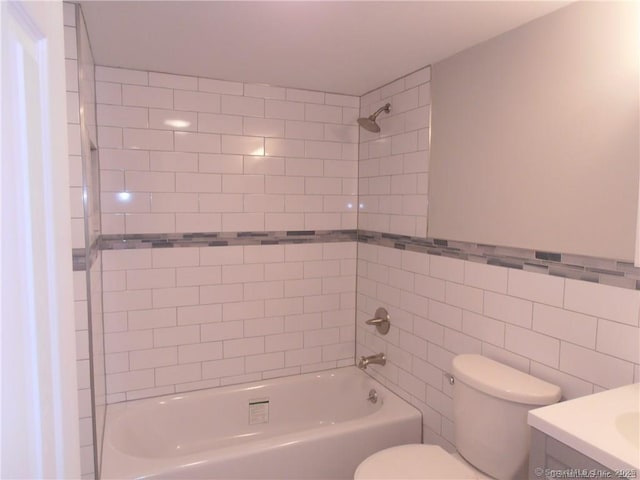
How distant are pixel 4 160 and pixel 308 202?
96.0 inches

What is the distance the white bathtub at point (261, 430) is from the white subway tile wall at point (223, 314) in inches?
4.8

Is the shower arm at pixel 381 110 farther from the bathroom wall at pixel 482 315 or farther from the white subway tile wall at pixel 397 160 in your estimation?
the bathroom wall at pixel 482 315

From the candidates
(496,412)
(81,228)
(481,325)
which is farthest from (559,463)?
(81,228)

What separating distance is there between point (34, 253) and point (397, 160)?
225cm

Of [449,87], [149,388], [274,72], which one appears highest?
[274,72]

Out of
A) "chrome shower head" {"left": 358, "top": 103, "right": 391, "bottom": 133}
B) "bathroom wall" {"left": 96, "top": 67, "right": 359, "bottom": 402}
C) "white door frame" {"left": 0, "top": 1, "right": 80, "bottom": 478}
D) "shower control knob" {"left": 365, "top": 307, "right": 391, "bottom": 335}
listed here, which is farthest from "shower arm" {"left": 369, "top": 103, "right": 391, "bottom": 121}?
"white door frame" {"left": 0, "top": 1, "right": 80, "bottom": 478}

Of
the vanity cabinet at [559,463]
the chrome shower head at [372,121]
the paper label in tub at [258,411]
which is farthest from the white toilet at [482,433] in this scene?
the chrome shower head at [372,121]

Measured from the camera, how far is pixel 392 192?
2.65 m

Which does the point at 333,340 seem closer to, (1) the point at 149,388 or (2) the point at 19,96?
(1) the point at 149,388

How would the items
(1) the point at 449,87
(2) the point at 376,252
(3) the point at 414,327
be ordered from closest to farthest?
(1) the point at 449,87
(3) the point at 414,327
(2) the point at 376,252

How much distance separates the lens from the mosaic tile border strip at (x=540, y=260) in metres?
1.44

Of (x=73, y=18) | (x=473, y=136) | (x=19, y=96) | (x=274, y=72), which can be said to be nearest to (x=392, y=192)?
(x=473, y=136)

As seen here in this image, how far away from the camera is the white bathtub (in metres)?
2.01

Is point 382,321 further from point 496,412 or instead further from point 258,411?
point 496,412
